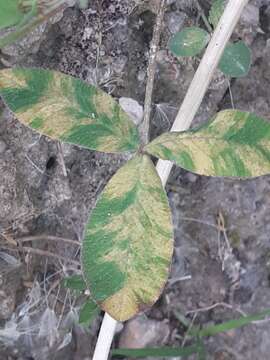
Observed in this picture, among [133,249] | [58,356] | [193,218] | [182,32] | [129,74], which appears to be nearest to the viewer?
[133,249]

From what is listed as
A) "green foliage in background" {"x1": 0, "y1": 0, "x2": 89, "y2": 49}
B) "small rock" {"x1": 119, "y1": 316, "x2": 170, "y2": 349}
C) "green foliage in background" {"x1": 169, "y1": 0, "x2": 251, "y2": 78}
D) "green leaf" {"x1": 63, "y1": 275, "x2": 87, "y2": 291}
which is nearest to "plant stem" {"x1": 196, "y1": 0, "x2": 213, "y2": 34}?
"green foliage in background" {"x1": 169, "y1": 0, "x2": 251, "y2": 78}

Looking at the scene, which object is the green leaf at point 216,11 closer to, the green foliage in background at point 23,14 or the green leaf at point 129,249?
the green foliage in background at point 23,14

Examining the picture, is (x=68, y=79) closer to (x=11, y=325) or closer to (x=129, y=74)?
(x=129, y=74)

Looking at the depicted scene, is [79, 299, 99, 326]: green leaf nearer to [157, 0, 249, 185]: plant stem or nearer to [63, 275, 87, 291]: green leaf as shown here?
[63, 275, 87, 291]: green leaf

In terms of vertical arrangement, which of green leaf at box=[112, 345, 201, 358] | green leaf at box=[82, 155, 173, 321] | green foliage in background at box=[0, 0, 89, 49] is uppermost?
green foliage in background at box=[0, 0, 89, 49]

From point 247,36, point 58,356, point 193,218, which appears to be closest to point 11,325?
point 58,356

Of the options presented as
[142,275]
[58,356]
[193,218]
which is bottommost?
[58,356]
